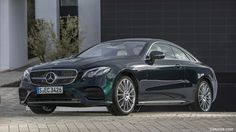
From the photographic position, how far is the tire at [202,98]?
12.2 m

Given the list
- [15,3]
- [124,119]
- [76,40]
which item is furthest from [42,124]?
[15,3]

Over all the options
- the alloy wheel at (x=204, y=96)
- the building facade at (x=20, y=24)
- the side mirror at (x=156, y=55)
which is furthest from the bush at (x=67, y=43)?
the side mirror at (x=156, y=55)

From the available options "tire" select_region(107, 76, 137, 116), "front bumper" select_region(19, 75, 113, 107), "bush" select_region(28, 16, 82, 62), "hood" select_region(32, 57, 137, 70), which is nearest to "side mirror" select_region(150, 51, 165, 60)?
"hood" select_region(32, 57, 137, 70)

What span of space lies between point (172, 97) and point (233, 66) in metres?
13.6

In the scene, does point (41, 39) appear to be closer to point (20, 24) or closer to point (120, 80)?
point (20, 24)

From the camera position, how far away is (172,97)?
11797mm

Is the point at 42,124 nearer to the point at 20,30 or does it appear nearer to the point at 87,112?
the point at 87,112

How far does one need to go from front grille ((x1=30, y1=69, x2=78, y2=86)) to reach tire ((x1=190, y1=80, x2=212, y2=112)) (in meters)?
2.76

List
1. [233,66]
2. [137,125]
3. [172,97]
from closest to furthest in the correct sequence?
[137,125]
[172,97]
[233,66]

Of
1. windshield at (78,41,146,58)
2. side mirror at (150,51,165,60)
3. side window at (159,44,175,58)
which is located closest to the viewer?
side mirror at (150,51,165,60)

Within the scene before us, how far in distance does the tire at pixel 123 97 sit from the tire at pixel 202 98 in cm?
172

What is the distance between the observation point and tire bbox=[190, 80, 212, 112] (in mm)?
12227

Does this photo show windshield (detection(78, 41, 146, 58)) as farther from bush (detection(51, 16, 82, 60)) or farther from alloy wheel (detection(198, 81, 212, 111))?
bush (detection(51, 16, 82, 60))

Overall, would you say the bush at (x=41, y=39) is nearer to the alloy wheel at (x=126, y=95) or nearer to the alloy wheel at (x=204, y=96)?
the alloy wheel at (x=204, y=96)
